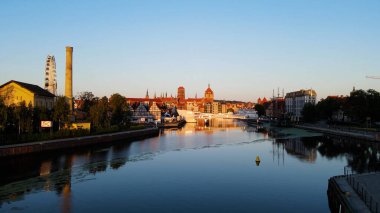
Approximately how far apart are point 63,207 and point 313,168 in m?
29.5

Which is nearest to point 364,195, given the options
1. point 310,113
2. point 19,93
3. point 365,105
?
point 365,105

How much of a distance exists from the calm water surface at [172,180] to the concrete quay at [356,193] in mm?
2536

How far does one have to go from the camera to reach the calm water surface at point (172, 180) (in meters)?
28.0

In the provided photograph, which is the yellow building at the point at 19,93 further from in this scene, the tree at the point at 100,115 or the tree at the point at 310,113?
the tree at the point at 310,113

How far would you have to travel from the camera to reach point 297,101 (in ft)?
572

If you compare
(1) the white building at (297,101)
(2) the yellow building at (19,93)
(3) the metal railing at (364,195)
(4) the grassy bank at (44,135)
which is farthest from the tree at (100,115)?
(1) the white building at (297,101)

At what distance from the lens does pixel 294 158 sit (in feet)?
176

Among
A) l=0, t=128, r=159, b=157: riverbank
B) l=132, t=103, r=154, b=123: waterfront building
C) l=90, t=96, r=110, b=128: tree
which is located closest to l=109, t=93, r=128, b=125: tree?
l=90, t=96, r=110, b=128: tree

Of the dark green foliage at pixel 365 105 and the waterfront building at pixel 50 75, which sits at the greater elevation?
the waterfront building at pixel 50 75

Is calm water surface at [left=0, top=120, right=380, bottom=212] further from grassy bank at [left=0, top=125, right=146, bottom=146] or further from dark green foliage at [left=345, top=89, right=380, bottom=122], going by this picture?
dark green foliage at [left=345, top=89, right=380, bottom=122]

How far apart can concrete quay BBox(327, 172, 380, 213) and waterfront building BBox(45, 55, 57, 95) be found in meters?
131

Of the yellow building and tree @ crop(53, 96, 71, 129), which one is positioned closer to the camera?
tree @ crop(53, 96, 71, 129)

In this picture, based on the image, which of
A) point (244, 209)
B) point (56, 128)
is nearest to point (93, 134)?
point (56, 128)

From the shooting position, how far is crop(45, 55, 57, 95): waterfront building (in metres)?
141
